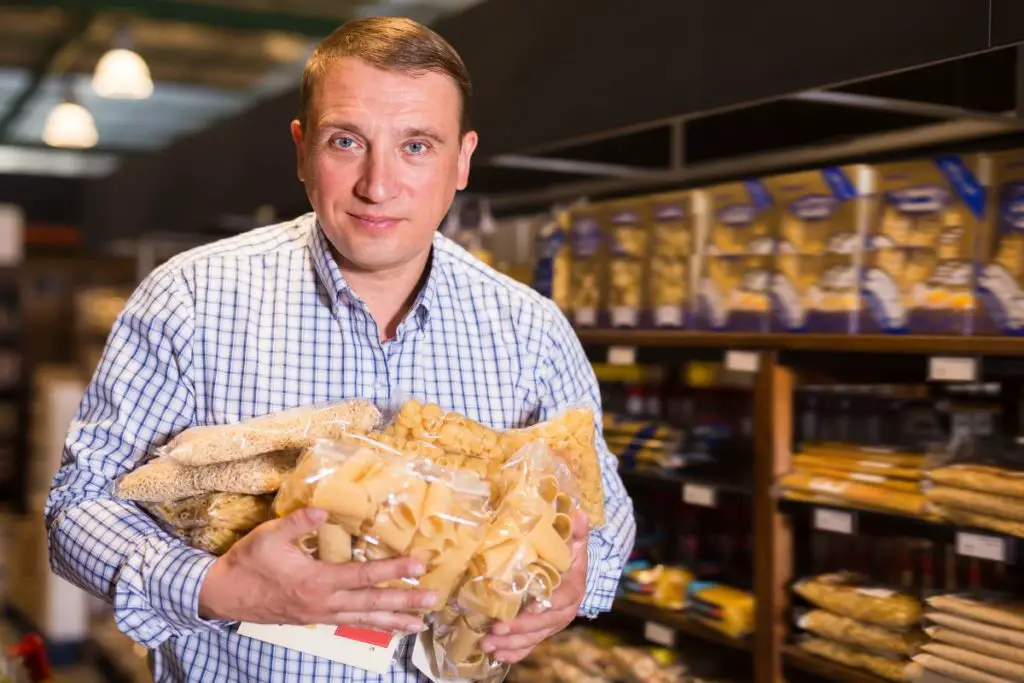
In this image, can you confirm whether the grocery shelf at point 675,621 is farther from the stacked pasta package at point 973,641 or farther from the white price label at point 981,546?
the white price label at point 981,546

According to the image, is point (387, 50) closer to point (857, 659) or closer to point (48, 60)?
point (857, 659)

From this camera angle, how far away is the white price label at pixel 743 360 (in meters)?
3.21

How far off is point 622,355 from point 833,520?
37.9 inches

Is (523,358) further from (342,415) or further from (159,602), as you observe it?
(159,602)

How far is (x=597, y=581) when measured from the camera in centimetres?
186

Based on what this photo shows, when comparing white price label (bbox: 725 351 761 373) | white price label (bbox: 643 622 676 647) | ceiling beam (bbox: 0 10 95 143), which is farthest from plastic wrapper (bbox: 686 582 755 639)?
ceiling beam (bbox: 0 10 95 143)

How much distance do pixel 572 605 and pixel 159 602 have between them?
0.55 m

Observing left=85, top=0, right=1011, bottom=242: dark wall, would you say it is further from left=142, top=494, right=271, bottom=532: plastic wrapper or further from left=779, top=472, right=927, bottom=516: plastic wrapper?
left=142, top=494, right=271, bottom=532: plastic wrapper

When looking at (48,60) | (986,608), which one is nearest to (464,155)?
(986,608)

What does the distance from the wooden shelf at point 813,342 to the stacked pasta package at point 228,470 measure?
164 centimetres

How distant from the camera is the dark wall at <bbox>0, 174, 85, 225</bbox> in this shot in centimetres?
1193

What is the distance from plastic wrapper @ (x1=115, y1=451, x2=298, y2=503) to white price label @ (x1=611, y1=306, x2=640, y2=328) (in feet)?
7.70

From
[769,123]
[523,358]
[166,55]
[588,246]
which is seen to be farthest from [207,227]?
[523,358]

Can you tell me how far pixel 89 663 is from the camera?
6719 mm
